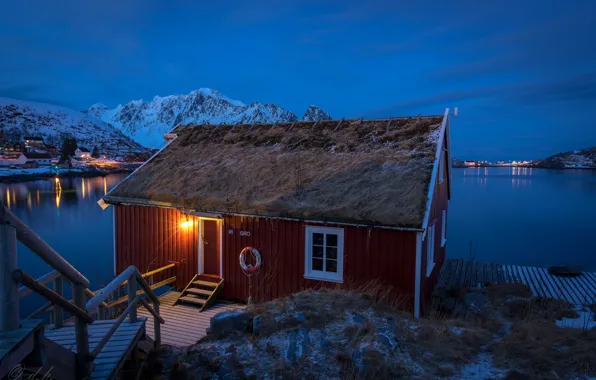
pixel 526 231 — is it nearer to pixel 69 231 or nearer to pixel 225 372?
pixel 225 372

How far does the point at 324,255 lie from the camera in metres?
9.95

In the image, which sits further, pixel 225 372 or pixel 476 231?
pixel 476 231

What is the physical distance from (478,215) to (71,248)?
38571 mm

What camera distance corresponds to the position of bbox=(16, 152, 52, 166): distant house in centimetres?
11075

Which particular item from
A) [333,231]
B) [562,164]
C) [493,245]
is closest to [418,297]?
[333,231]

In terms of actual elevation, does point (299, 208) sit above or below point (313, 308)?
above

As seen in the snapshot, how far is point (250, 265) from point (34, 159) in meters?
134

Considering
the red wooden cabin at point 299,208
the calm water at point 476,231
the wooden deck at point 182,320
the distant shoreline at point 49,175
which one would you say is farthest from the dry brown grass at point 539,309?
the distant shoreline at point 49,175

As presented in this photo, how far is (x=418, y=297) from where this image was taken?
9.03 metres

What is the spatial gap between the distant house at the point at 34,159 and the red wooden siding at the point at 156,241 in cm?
12169

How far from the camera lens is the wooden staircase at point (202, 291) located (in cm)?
1066

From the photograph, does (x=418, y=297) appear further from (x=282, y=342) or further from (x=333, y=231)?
(x=282, y=342)

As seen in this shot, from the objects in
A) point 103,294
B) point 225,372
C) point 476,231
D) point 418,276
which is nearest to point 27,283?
point 103,294

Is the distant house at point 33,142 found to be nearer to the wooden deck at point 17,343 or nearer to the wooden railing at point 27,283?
the wooden railing at point 27,283
